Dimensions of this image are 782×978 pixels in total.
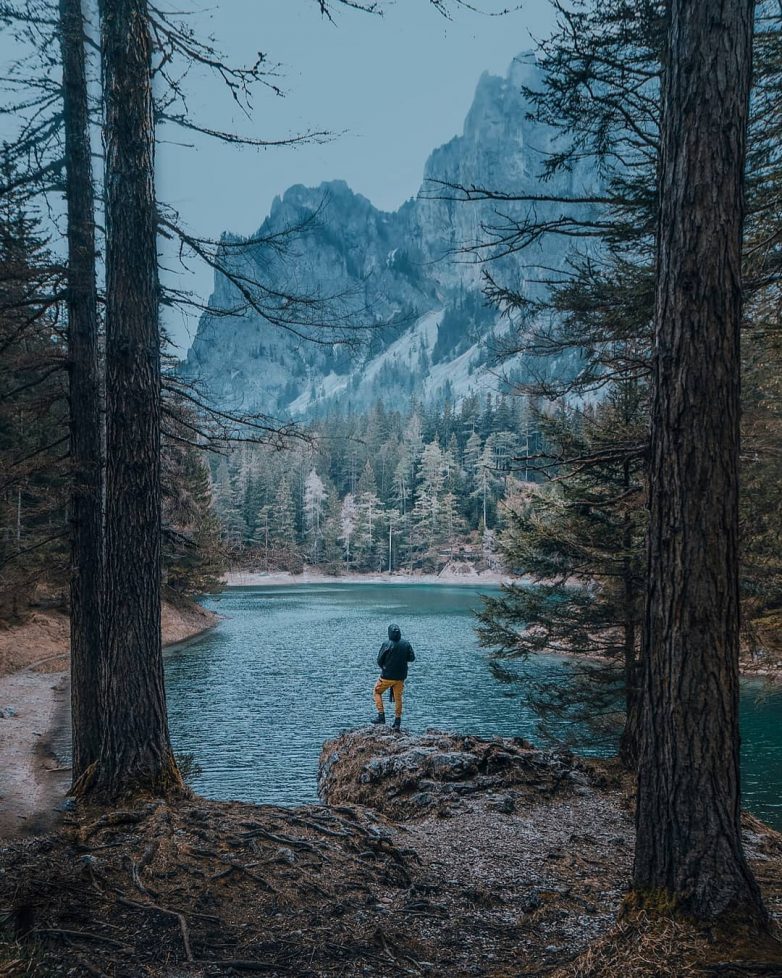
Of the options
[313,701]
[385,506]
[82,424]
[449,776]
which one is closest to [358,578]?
[385,506]

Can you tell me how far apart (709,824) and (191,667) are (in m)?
20.2

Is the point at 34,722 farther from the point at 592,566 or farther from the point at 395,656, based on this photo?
the point at 592,566

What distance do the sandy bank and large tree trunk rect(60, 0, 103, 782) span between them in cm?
119

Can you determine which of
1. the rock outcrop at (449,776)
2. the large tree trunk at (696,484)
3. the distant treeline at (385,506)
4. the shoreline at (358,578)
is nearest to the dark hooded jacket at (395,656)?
the rock outcrop at (449,776)

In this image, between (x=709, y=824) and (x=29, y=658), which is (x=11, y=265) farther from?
(x=29, y=658)

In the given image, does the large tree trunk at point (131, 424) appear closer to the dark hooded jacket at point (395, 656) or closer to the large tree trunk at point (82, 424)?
the large tree trunk at point (82, 424)

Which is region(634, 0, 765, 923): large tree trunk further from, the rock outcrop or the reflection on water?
the reflection on water

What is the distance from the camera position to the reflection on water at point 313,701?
11164 mm

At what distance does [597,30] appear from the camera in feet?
20.4

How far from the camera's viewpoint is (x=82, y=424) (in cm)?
684

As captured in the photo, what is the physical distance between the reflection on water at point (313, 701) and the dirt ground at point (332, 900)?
522cm

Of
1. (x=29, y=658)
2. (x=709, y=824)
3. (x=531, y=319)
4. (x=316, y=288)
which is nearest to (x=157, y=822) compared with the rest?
(x=709, y=824)

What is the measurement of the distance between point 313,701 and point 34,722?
22.2 ft

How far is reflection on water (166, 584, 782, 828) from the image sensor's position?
11164mm
